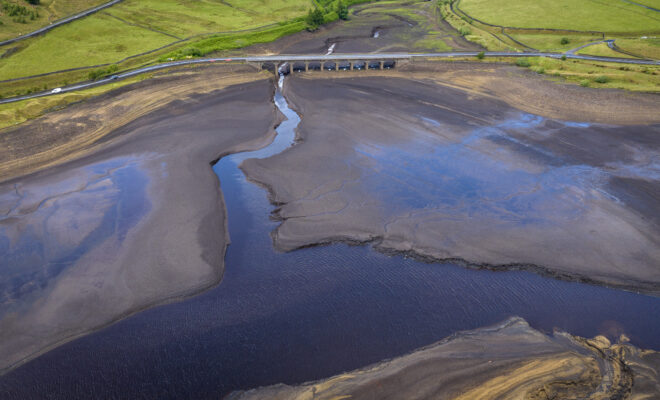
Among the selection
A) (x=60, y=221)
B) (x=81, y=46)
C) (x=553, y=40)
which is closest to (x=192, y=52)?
(x=81, y=46)

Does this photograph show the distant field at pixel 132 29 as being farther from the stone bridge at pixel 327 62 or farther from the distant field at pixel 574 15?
the distant field at pixel 574 15

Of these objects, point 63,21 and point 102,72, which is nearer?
point 102,72

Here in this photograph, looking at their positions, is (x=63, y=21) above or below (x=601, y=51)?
above

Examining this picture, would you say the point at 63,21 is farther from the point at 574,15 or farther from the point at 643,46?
the point at 574,15

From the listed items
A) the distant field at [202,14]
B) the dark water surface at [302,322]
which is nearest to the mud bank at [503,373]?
the dark water surface at [302,322]

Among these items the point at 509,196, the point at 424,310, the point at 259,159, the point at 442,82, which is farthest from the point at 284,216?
the point at 442,82

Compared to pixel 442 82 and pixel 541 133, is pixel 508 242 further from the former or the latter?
pixel 442 82

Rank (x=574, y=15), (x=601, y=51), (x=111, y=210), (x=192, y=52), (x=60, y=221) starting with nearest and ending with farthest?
(x=60, y=221)
(x=111, y=210)
(x=192, y=52)
(x=601, y=51)
(x=574, y=15)

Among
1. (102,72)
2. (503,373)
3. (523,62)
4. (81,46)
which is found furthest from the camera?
(81,46)
